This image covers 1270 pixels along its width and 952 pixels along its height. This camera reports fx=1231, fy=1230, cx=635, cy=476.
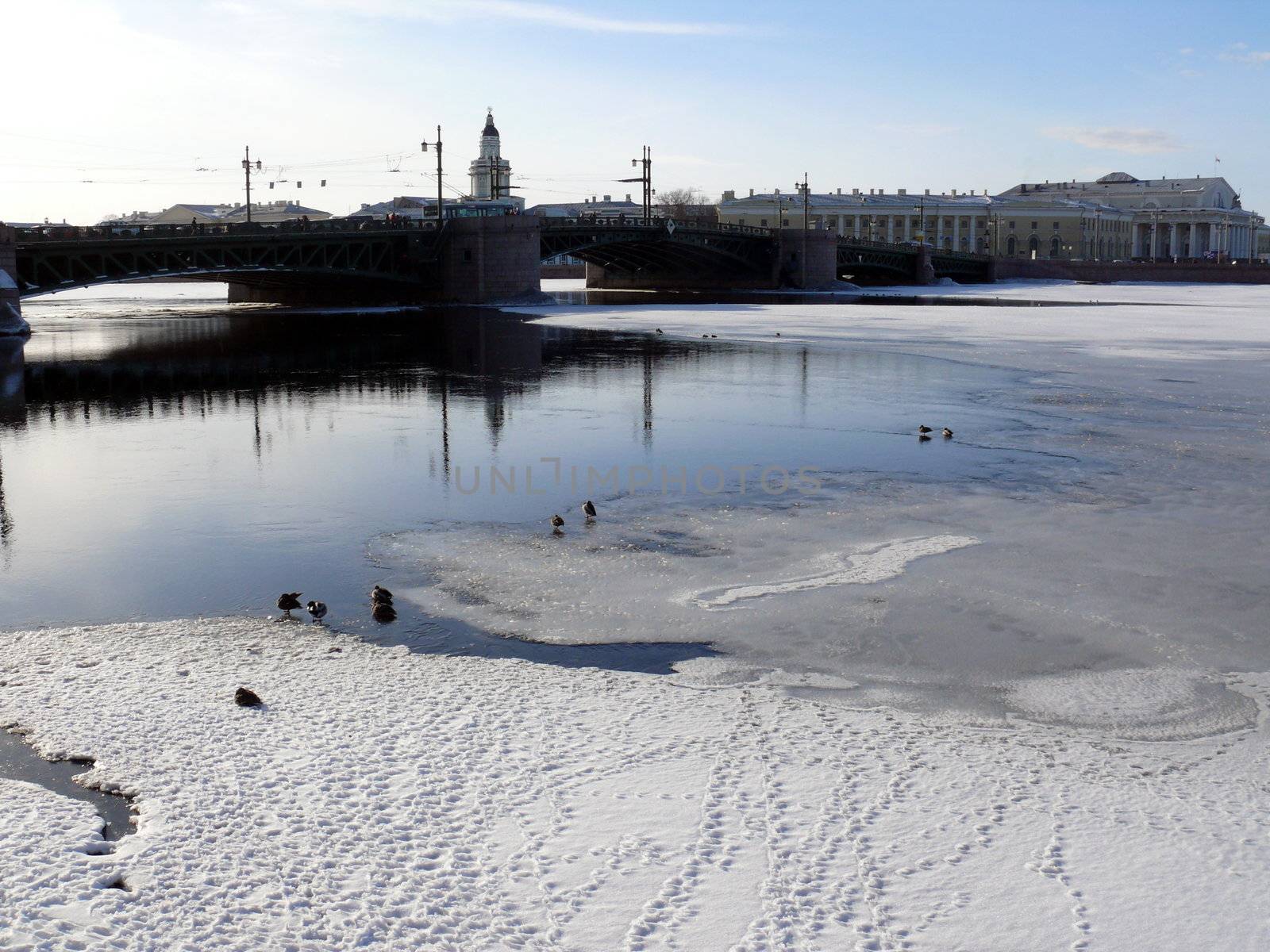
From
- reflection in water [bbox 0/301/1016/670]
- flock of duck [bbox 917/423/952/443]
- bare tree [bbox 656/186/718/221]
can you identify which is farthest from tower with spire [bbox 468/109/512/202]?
flock of duck [bbox 917/423/952/443]

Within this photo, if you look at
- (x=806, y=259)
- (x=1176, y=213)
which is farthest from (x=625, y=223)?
(x=1176, y=213)

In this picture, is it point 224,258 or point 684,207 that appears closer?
point 224,258

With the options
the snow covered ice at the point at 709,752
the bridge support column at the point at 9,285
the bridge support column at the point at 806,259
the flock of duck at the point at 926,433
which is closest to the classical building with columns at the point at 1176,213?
the bridge support column at the point at 806,259

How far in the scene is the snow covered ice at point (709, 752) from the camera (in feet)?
11.3

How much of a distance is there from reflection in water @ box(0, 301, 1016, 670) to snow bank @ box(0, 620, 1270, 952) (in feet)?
3.08

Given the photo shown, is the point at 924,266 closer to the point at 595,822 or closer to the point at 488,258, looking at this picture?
the point at 488,258

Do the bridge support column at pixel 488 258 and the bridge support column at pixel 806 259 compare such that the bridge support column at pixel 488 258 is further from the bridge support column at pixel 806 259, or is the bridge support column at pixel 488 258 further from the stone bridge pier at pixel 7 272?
the bridge support column at pixel 806 259

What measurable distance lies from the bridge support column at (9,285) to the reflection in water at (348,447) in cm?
601

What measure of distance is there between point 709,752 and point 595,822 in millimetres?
695

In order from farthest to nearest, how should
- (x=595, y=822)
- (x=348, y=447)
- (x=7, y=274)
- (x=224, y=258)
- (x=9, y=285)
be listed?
(x=224, y=258) < (x=7, y=274) < (x=9, y=285) < (x=348, y=447) < (x=595, y=822)

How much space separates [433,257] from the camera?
45188 mm

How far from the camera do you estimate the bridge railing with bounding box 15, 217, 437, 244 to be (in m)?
32.9

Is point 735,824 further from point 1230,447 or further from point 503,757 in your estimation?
point 1230,447

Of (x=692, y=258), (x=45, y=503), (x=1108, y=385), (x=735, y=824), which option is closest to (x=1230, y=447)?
(x=1108, y=385)
